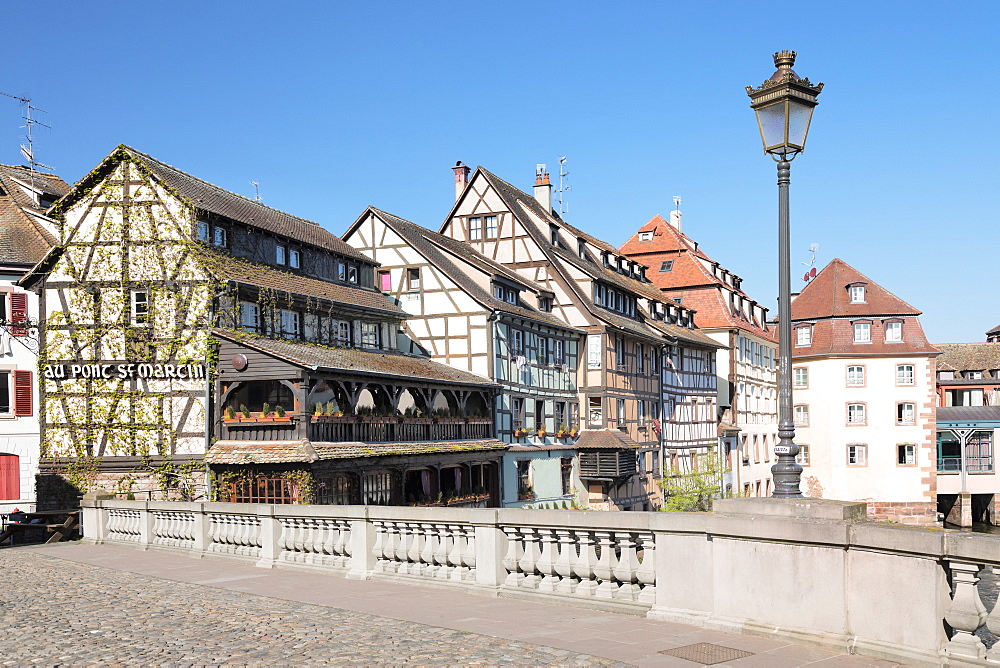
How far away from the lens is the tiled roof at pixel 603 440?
134 ft

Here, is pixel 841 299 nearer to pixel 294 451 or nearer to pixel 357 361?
pixel 357 361

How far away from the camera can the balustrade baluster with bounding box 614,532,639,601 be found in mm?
9133

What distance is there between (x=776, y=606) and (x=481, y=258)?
34.1m

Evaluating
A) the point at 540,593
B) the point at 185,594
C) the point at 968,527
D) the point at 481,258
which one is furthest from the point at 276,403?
the point at 968,527

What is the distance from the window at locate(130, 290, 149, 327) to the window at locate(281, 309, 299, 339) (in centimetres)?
395

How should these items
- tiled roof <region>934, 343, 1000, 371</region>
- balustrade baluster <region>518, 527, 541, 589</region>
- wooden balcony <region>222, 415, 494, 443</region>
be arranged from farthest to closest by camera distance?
tiled roof <region>934, 343, 1000, 371</region>
wooden balcony <region>222, 415, 494, 443</region>
balustrade baluster <region>518, 527, 541, 589</region>

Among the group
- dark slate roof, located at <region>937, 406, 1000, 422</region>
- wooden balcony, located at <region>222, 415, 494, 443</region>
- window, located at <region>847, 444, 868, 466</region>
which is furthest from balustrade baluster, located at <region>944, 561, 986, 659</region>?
dark slate roof, located at <region>937, 406, 1000, 422</region>

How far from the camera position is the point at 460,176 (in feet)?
153

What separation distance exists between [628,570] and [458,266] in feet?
97.9

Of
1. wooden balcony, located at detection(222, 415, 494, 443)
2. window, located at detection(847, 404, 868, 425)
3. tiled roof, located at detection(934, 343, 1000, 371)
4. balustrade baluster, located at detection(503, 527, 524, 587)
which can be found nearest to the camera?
balustrade baluster, located at detection(503, 527, 524, 587)

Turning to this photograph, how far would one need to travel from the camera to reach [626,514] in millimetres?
8945

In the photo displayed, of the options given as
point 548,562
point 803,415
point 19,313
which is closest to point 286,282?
point 19,313

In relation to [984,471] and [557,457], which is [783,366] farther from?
[984,471]

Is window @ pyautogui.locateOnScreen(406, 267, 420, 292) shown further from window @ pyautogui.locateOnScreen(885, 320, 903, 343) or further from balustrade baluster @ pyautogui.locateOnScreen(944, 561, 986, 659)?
balustrade baluster @ pyautogui.locateOnScreen(944, 561, 986, 659)
